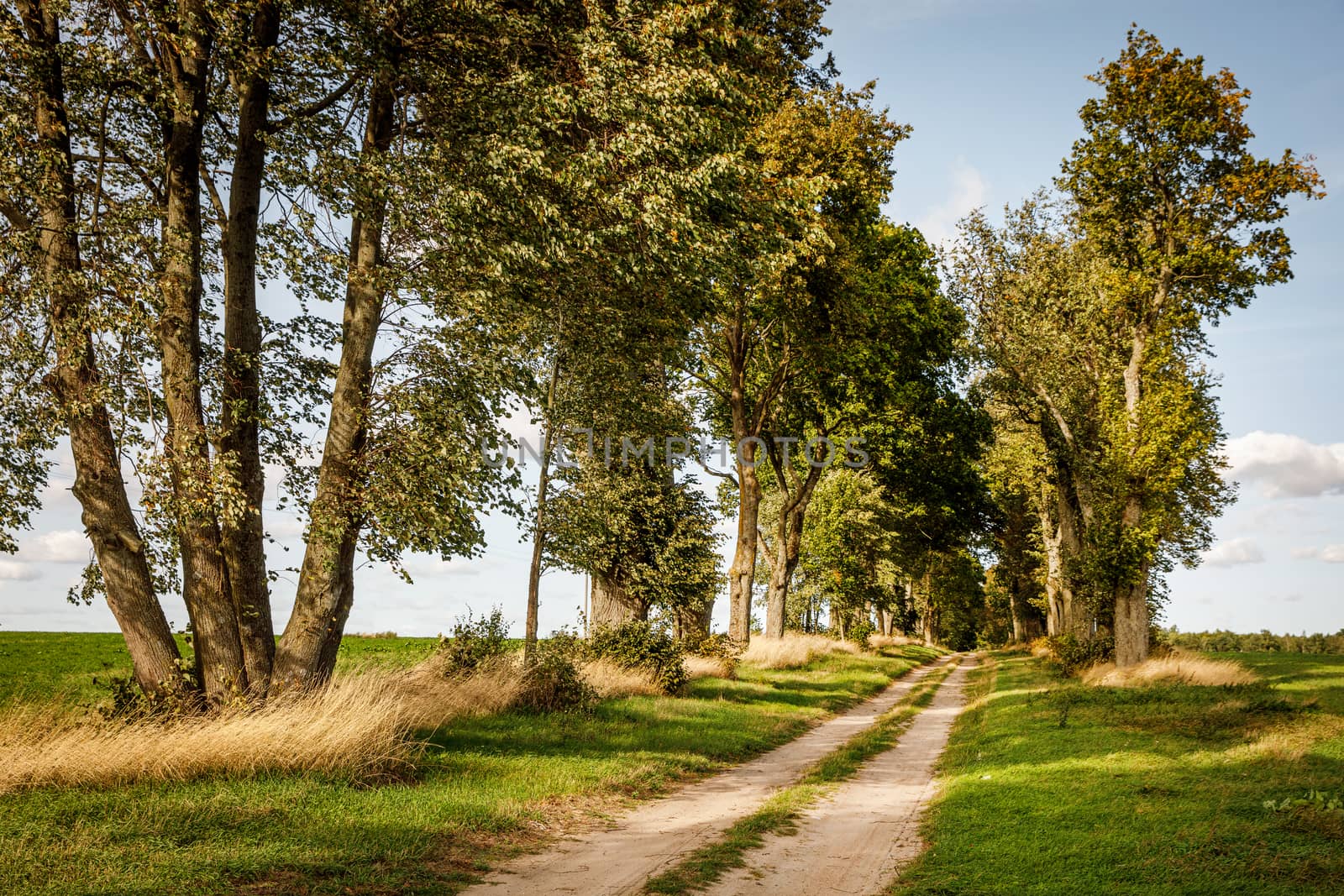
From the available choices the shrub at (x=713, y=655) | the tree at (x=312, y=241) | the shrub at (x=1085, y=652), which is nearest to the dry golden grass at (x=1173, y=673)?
the shrub at (x=1085, y=652)

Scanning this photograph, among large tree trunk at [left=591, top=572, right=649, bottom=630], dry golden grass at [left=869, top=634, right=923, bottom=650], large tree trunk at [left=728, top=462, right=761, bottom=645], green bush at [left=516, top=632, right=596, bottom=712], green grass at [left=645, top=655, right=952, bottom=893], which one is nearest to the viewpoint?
green grass at [left=645, top=655, right=952, bottom=893]

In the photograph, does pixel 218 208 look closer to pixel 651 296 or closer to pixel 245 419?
pixel 245 419

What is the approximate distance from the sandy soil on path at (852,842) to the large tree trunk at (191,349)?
8061mm

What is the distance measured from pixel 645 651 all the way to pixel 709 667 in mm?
3836

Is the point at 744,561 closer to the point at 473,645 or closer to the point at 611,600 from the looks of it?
the point at 611,600

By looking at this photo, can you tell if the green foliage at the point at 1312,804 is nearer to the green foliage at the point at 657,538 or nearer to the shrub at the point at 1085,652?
the green foliage at the point at 657,538

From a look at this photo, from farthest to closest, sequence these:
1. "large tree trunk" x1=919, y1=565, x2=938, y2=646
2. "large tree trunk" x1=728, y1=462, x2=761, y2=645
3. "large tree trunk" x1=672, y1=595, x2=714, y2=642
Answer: "large tree trunk" x1=919, y1=565, x2=938, y2=646 < "large tree trunk" x1=672, y1=595, x2=714, y2=642 < "large tree trunk" x1=728, y1=462, x2=761, y2=645

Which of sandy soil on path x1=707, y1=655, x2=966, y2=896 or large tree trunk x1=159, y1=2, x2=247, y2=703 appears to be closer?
sandy soil on path x1=707, y1=655, x2=966, y2=896

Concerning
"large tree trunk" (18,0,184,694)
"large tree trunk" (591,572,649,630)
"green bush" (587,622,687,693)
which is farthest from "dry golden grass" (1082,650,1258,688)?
"large tree trunk" (18,0,184,694)

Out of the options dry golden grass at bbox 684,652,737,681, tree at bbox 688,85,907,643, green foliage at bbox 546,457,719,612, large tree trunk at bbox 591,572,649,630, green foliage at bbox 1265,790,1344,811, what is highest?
tree at bbox 688,85,907,643

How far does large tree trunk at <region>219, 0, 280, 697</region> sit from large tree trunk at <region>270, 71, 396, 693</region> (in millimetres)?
490

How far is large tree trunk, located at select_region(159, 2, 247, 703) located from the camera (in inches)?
429

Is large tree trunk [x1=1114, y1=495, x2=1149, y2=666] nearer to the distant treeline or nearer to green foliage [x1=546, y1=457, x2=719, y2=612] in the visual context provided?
green foliage [x1=546, y1=457, x2=719, y2=612]

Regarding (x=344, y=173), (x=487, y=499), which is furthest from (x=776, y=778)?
(x=344, y=173)
